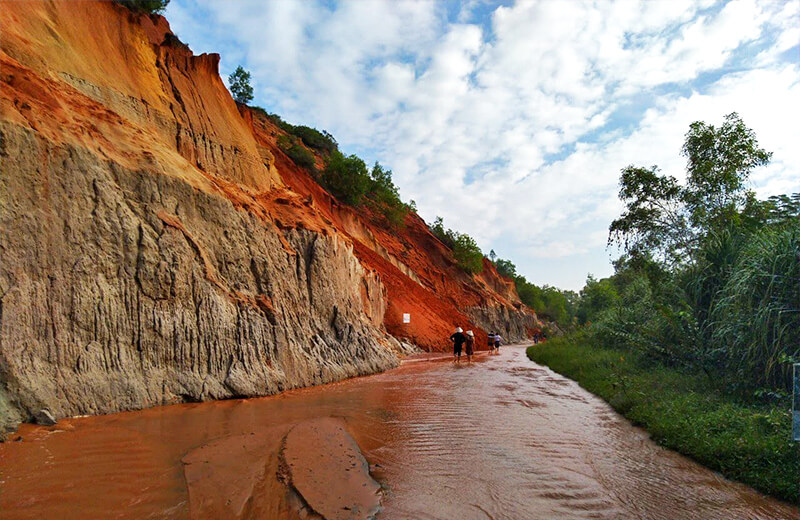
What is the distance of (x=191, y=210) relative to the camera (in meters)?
10.2

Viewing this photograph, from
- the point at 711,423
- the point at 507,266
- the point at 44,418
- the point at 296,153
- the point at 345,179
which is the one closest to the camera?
the point at 44,418

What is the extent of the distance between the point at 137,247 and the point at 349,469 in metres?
6.44

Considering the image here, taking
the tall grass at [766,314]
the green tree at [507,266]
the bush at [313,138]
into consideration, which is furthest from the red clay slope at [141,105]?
the green tree at [507,266]

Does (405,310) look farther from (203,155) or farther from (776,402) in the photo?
(776,402)

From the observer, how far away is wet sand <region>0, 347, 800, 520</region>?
396 centimetres

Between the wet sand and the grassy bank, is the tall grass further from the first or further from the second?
the wet sand

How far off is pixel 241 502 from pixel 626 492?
4.07 meters

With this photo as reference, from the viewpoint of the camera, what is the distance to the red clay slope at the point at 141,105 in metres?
8.78

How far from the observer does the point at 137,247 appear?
27.5 feet

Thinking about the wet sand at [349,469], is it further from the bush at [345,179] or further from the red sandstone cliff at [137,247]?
the bush at [345,179]

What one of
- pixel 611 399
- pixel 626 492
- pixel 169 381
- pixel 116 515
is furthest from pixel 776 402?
pixel 169 381

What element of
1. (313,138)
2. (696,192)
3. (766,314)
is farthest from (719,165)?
(313,138)

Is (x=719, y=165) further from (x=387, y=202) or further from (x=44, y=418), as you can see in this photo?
(x=387, y=202)

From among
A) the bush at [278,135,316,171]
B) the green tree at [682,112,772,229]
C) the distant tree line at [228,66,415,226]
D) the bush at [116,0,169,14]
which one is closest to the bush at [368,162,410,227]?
the distant tree line at [228,66,415,226]
